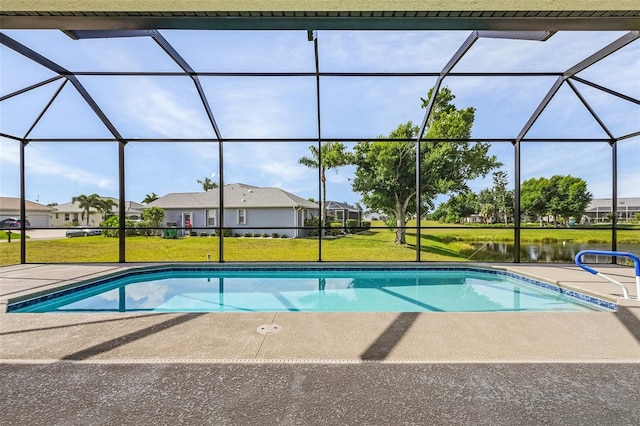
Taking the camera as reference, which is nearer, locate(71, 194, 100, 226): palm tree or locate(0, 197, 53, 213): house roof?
locate(0, 197, 53, 213): house roof

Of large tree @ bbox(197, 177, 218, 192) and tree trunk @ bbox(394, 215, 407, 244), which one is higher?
large tree @ bbox(197, 177, 218, 192)

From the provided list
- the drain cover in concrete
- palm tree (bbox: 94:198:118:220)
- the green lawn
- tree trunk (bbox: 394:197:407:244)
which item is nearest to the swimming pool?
the drain cover in concrete

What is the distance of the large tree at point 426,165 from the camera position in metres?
13.3

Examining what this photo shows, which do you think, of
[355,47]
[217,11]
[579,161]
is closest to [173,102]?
[355,47]

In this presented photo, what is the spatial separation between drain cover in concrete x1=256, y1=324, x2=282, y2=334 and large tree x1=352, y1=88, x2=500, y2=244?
1146 cm

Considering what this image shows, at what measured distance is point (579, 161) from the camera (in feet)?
48.1

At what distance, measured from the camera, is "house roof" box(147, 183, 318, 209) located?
16297 millimetres

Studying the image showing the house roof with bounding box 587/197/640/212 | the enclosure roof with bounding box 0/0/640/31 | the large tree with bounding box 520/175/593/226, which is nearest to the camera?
the enclosure roof with bounding box 0/0/640/31

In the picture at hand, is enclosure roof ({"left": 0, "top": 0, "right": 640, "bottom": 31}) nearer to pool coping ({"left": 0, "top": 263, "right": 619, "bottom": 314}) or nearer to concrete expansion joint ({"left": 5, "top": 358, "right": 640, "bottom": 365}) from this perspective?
concrete expansion joint ({"left": 5, "top": 358, "right": 640, "bottom": 365})

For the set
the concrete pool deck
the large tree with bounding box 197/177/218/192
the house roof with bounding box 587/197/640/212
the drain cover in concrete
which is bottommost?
the concrete pool deck

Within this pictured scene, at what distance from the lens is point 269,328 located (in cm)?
310

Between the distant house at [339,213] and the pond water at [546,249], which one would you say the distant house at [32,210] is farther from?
the pond water at [546,249]

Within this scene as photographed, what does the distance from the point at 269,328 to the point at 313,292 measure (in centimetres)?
284

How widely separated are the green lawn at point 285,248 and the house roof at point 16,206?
3.40 m
